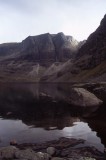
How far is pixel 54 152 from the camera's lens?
98.5 ft

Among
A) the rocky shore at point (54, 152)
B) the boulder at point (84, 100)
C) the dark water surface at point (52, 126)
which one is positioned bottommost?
the dark water surface at point (52, 126)

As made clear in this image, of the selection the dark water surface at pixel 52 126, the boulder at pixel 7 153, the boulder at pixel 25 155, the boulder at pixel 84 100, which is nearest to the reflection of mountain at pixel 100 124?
the dark water surface at pixel 52 126

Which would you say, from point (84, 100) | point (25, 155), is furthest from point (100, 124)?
point (84, 100)

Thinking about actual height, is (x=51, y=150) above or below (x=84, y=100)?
below

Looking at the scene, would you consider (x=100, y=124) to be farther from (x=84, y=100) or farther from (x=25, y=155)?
(x=84, y=100)

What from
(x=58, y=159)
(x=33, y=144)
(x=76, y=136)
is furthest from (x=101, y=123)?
(x=58, y=159)

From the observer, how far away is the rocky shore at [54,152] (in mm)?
27938

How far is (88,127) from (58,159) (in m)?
17.8

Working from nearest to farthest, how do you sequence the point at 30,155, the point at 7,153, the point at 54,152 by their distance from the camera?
1. the point at 30,155
2. the point at 7,153
3. the point at 54,152

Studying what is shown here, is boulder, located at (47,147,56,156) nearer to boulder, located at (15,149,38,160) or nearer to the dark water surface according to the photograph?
boulder, located at (15,149,38,160)

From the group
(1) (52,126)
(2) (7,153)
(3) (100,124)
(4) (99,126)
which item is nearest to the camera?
(2) (7,153)

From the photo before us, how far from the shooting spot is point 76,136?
3878cm

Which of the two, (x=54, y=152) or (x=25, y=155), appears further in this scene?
(x=54, y=152)

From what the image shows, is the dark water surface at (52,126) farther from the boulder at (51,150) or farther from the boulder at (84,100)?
the boulder at (51,150)
